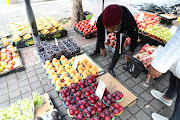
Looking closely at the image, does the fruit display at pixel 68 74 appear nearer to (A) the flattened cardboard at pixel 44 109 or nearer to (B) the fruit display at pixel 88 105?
(B) the fruit display at pixel 88 105

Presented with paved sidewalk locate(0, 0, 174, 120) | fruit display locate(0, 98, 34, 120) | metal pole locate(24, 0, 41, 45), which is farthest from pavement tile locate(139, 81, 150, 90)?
metal pole locate(24, 0, 41, 45)

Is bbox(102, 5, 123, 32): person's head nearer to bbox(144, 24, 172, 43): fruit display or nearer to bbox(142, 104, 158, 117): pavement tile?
bbox(142, 104, 158, 117): pavement tile

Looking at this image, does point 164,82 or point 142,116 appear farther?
point 164,82

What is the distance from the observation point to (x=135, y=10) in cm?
871

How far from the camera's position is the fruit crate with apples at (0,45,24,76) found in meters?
3.49

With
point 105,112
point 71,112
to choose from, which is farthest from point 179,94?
point 71,112

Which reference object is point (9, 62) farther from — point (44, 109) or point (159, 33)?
point (159, 33)

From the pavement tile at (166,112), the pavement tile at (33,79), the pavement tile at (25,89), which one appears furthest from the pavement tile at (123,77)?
the pavement tile at (25,89)

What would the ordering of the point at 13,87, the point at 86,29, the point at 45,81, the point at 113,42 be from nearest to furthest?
the point at 13,87 < the point at 45,81 < the point at 113,42 < the point at 86,29

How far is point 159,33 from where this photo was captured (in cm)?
421

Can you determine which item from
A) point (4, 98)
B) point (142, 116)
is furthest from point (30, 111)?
point (142, 116)

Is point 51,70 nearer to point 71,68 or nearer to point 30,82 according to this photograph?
point 71,68

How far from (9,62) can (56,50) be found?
1441 millimetres

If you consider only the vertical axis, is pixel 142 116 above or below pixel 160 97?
below
